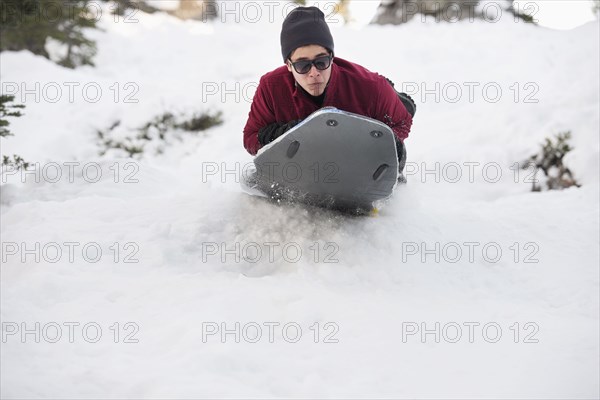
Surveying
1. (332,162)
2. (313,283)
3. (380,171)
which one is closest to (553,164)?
(380,171)

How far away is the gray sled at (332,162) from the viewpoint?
2.77 meters

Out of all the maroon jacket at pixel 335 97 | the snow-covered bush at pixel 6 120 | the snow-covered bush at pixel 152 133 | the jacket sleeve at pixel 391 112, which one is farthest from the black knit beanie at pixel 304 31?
the snow-covered bush at pixel 152 133

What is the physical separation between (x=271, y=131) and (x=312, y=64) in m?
0.53

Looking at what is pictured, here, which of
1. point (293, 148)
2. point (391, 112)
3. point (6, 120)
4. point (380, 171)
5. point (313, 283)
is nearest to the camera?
point (313, 283)

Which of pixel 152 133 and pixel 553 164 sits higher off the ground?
pixel 152 133

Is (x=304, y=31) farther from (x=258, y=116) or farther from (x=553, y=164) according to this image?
(x=553, y=164)

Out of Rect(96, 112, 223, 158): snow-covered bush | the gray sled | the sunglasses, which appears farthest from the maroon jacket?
Rect(96, 112, 223, 158): snow-covered bush

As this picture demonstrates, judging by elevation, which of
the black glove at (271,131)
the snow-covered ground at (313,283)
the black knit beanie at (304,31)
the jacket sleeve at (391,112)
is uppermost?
the black knit beanie at (304,31)

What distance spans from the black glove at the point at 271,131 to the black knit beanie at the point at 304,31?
1.41 feet

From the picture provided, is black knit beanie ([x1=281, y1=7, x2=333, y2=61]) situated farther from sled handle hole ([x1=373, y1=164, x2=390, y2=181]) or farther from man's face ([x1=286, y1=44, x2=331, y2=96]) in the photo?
sled handle hole ([x1=373, y1=164, x2=390, y2=181])

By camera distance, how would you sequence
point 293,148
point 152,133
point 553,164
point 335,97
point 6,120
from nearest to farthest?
point 293,148, point 335,97, point 6,120, point 553,164, point 152,133

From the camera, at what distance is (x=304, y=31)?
2986mm

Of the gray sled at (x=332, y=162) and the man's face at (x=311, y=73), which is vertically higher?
the man's face at (x=311, y=73)

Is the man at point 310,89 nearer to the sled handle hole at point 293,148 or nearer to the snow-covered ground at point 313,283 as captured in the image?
the sled handle hole at point 293,148
